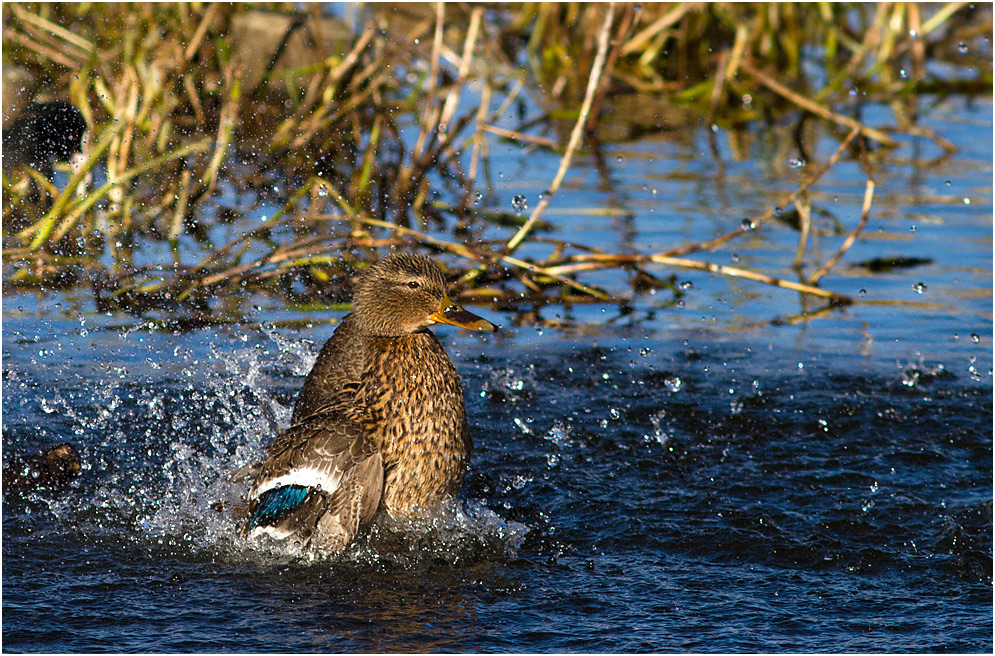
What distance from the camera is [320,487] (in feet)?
11.6

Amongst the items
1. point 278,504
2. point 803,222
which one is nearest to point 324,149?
point 803,222

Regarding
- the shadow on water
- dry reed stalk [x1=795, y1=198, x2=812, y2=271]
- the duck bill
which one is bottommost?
the shadow on water

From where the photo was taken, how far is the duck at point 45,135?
21.6 feet

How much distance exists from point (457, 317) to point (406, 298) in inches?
7.4

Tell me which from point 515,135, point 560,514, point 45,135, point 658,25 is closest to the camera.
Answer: point 560,514

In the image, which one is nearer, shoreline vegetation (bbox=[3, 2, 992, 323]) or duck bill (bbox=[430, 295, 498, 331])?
duck bill (bbox=[430, 295, 498, 331])

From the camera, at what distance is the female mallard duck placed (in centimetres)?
357

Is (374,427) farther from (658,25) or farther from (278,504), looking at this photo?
(658,25)

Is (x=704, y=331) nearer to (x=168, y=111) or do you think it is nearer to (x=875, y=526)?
(x=875, y=526)

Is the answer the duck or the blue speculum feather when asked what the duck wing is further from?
the duck

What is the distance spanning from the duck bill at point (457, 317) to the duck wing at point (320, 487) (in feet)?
1.56

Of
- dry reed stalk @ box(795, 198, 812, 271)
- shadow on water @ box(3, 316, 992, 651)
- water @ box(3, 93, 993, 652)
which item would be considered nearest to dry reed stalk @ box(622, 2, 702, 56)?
water @ box(3, 93, 993, 652)

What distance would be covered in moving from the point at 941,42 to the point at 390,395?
8.60 m

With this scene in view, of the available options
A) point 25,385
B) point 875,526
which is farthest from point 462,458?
point 25,385
